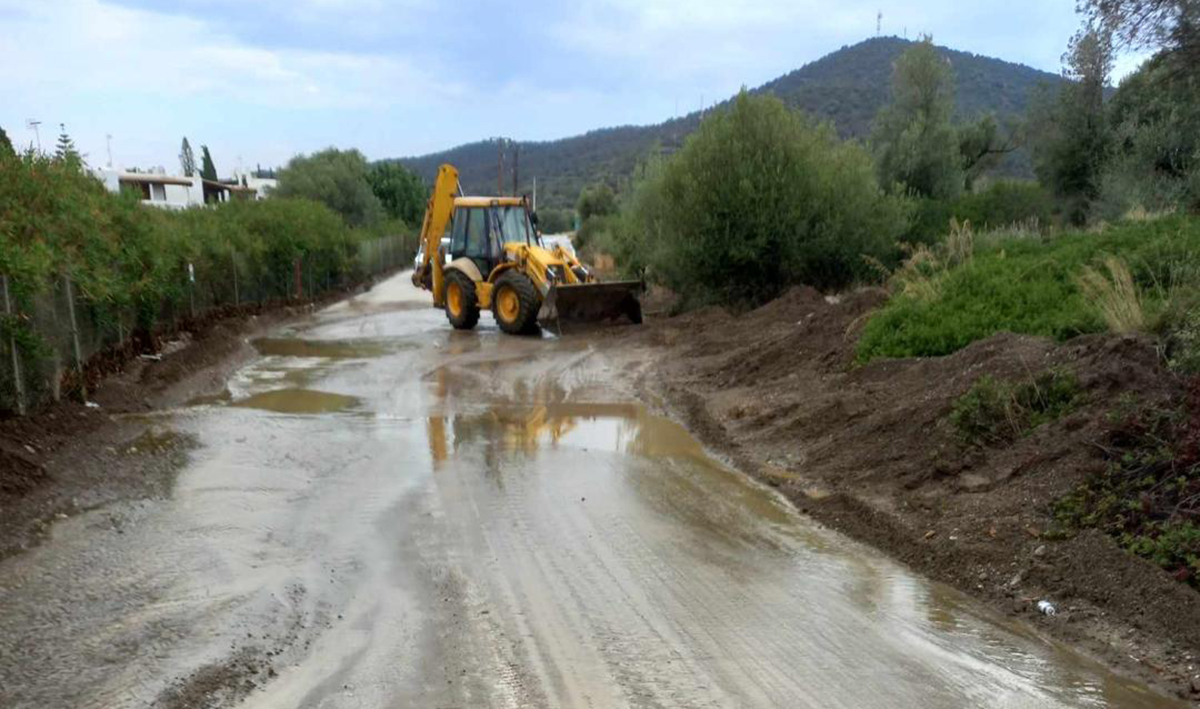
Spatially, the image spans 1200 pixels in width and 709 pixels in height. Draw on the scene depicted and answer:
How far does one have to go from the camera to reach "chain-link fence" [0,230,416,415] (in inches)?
362

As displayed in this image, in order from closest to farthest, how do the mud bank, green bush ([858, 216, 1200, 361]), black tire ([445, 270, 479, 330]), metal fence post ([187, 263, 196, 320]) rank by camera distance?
the mud bank, green bush ([858, 216, 1200, 361]), metal fence post ([187, 263, 196, 320]), black tire ([445, 270, 479, 330])

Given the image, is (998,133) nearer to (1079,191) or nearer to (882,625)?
(1079,191)

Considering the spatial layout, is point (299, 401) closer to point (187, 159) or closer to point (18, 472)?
point (18, 472)

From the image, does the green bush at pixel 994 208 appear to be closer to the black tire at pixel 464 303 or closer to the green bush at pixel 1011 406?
the black tire at pixel 464 303

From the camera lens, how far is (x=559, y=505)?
7.99m

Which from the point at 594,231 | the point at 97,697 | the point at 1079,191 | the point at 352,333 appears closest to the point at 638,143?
the point at 594,231

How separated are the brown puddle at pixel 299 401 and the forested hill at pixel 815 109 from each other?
17091 mm

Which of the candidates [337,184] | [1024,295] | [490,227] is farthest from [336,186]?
[1024,295]

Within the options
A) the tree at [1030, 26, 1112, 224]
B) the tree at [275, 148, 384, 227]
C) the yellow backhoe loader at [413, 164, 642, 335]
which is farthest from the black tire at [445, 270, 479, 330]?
the tree at [275, 148, 384, 227]

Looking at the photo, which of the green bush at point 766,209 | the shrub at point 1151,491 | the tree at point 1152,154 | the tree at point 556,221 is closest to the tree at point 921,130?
the tree at point 1152,154

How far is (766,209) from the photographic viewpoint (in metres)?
19.6

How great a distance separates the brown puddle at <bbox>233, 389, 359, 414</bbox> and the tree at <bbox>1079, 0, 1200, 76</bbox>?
36.2 ft

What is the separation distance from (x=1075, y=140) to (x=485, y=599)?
2893 cm

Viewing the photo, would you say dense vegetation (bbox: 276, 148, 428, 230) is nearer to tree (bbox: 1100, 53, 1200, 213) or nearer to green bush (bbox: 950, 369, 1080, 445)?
tree (bbox: 1100, 53, 1200, 213)
